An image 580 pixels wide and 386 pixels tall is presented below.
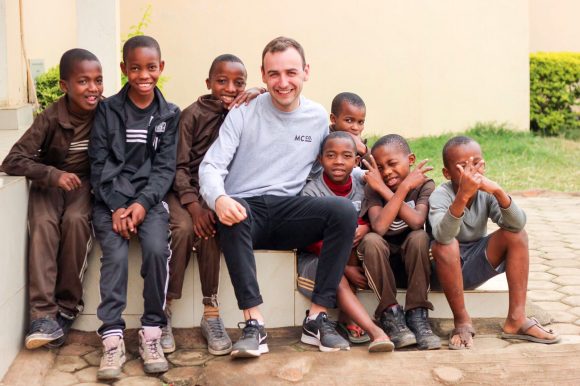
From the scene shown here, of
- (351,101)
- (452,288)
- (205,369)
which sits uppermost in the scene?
(351,101)

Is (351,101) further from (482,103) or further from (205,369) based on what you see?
(482,103)

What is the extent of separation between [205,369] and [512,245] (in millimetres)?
1586

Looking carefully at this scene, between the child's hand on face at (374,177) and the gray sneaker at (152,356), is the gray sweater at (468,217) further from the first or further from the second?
the gray sneaker at (152,356)

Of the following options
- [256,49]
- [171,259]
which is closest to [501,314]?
[171,259]

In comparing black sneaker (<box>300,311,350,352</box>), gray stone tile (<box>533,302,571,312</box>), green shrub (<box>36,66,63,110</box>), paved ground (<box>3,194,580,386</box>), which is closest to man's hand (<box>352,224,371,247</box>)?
black sneaker (<box>300,311,350,352</box>)

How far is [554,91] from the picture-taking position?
1245cm

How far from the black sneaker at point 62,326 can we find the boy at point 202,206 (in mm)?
468

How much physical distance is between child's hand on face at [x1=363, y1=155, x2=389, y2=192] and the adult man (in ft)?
0.93

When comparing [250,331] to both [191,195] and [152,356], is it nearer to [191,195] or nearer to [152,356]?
[152,356]

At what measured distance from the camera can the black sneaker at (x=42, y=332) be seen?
3.79m

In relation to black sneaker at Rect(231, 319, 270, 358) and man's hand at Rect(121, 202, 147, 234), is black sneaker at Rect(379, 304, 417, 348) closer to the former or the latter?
black sneaker at Rect(231, 319, 270, 358)

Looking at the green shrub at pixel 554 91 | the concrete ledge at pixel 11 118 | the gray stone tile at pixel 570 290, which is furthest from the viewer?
the green shrub at pixel 554 91

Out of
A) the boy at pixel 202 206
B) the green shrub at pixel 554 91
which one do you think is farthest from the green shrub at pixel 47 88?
the green shrub at pixel 554 91

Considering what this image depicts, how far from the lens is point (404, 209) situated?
4.16 metres
